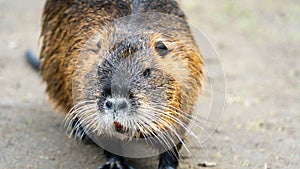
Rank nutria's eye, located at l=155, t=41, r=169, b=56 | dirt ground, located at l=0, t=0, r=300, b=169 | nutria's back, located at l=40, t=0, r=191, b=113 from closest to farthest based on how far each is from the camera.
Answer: nutria's eye, located at l=155, t=41, r=169, b=56
nutria's back, located at l=40, t=0, r=191, b=113
dirt ground, located at l=0, t=0, r=300, b=169

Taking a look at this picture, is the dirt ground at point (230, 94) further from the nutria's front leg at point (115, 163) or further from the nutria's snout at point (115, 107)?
the nutria's snout at point (115, 107)

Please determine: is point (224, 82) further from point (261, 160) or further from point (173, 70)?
point (173, 70)

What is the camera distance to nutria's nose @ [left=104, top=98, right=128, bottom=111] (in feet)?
9.55

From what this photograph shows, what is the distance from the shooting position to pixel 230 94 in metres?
5.32

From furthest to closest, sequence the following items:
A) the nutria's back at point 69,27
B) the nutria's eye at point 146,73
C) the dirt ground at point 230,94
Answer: the dirt ground at point 230,94 < the nutria's back at point 69,27 < the nutria's eye at point 146,73

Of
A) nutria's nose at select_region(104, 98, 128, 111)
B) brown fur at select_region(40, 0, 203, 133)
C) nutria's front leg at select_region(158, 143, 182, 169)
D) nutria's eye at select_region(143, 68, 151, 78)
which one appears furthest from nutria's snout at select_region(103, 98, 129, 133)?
nutria's front leg at select_region(158, 143, 182, 169)

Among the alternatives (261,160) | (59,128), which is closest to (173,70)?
(261,160)

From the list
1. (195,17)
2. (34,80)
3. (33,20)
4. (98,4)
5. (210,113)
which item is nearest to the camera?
(98,4)

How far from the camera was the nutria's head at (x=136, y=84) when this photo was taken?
3.01 meters

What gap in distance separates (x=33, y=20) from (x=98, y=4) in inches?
125

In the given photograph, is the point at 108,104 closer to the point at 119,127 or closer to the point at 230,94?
the point at 119,127

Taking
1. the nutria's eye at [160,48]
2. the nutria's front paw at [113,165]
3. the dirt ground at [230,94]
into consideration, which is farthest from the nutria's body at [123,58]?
the dirt ground at [230,94]

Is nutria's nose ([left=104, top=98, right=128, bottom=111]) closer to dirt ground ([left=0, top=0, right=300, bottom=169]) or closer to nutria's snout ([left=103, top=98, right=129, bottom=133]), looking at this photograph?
nutria's snout ([left=103, top=98, right=129, bottom=133])

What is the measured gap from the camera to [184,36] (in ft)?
11.9
